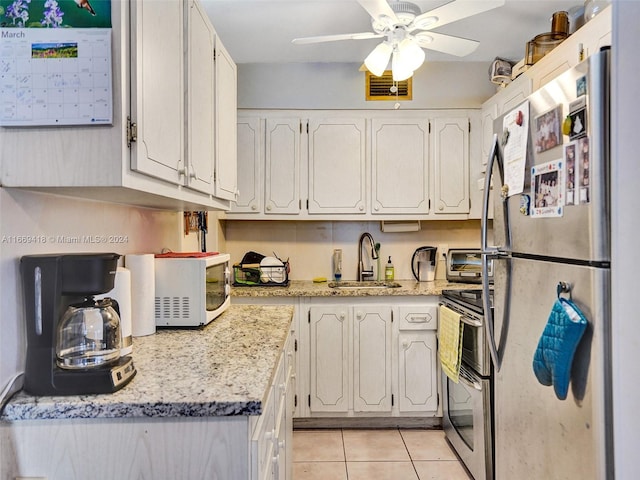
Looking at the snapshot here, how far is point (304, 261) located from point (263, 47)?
5.28ft

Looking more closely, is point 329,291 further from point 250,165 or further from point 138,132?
point 138,132

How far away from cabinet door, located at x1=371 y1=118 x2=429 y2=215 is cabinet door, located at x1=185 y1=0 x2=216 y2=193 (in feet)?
5.06

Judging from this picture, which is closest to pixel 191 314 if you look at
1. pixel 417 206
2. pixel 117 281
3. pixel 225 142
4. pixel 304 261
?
pixel 117 281

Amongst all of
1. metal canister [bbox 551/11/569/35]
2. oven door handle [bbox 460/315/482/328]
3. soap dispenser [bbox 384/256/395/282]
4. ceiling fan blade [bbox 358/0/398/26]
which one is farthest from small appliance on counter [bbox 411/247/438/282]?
ceiling fan blade [bbox 358/0/398/26]

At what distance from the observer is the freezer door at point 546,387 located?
100cm

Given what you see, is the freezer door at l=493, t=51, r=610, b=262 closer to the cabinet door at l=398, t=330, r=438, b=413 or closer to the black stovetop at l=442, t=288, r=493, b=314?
the black stovetop at l=442, t=288, r=493, b=314

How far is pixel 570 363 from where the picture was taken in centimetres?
107

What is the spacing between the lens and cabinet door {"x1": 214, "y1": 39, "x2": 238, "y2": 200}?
1.87 meters

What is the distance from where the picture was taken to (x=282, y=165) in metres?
3.05

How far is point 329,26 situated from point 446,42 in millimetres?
764

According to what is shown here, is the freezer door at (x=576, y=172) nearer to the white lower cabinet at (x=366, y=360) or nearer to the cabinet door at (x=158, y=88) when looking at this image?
the cabinet door at (x=158, y=88)

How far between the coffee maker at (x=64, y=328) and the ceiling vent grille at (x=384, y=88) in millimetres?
2558

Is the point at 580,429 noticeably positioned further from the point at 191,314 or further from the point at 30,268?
A: the point at 30,268

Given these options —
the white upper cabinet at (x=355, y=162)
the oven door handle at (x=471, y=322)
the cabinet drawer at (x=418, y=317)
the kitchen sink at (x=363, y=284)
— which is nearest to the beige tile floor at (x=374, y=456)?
the cabinet drawer at (x=418, y=317)
